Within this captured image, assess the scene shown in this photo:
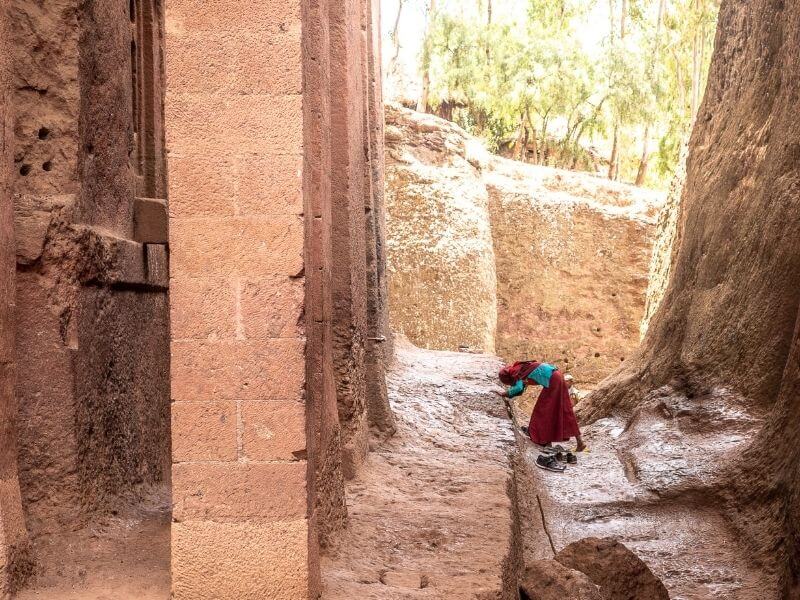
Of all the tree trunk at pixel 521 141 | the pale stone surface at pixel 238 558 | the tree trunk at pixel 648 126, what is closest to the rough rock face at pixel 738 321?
the pale stone surface at pixel 238 558

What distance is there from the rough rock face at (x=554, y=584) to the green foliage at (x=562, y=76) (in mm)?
18331

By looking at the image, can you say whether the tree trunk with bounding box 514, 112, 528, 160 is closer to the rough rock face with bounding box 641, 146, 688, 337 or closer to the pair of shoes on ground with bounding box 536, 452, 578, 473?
the rough rock face with bounding box 641, 146, 688, 337

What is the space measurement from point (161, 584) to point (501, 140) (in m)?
23.0

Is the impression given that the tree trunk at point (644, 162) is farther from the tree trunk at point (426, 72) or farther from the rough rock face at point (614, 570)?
the rough rock face at point (614, 570)

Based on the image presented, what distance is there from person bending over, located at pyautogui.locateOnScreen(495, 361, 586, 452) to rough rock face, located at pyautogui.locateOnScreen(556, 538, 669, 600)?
430cm

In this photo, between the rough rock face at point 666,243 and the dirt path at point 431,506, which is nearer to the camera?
the dirt path at point 431,506

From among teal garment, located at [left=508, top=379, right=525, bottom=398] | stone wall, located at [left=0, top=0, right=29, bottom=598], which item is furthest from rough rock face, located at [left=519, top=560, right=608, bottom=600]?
teal garment, located at [left=508, top=379, right=525, bottom=398]

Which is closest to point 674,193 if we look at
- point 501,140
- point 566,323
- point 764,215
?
point 764,215

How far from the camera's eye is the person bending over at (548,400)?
10.3 m

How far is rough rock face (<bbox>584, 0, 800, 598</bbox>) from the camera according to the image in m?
7.44

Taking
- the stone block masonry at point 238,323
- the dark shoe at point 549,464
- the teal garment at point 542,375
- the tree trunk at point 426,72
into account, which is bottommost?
the dark shoe at point 549,464

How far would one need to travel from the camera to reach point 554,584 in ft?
17.0

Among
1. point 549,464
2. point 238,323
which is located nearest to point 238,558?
point 238,323

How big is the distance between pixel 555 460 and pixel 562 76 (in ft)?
52.8
